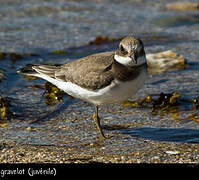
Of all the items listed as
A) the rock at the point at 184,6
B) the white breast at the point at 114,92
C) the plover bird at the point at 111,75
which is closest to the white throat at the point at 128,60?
the plover bird at the point at 111,75

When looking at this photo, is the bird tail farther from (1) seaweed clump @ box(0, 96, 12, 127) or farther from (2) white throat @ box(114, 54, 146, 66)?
(2) white throat @ box(114, 54, 146, 66)

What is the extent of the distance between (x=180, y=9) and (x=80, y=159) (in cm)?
836

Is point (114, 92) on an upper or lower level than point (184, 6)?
upper

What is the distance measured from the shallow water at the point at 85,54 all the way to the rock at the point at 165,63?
0.19 meters

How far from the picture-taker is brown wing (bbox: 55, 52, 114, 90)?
570 cm

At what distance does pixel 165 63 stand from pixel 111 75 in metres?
3.39

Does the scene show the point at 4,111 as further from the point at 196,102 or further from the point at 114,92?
the point at 196,102

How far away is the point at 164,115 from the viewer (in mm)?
6789

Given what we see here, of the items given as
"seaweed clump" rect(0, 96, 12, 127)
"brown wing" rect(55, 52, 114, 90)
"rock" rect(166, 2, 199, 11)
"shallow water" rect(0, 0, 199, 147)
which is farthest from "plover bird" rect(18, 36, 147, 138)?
"rock" rect(166, 2, 199, 11)

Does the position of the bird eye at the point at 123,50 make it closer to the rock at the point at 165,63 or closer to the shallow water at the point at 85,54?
the shallow water at the point at 85,54

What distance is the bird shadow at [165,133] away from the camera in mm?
5938

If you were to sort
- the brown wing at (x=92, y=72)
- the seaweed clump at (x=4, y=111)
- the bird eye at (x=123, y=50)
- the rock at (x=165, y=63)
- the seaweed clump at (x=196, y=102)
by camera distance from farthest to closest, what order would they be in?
the rock at (x=165, y=63), the seaweed clump at (x=196, y=102), the seaweed clump at (x=4, y=111), the brown wing at (x=92, y=72), the bird eye at (x=123, y=50)

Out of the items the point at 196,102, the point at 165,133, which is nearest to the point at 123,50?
the point at 165,133

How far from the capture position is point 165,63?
877 centimetres
